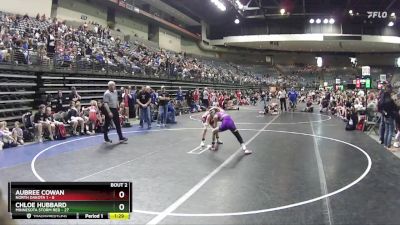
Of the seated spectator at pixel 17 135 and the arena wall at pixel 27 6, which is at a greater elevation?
the arena wall at pixel 27 6

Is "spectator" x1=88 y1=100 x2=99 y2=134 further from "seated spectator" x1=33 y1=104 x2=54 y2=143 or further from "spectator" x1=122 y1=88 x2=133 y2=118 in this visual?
"spectator" x1=122 y1=88 x2=133 y2=118

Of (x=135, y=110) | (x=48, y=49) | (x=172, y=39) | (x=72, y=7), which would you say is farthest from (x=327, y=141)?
(x=172, y=39)

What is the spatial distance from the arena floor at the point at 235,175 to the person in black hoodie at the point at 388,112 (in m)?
0.52

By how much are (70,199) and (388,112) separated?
32.2ft

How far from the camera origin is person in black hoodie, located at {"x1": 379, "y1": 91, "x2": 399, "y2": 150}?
10.8 meters

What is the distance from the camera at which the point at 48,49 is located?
17.4m

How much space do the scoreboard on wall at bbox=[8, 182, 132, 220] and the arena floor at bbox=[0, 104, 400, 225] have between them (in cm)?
151

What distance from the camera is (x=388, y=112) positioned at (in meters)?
10.8

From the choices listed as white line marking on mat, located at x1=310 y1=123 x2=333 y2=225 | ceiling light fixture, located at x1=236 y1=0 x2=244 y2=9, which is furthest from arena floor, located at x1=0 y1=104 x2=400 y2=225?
ceiling light fixture, located at x1=236 y1=0 x2=244 y2=9

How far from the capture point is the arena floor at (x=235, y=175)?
528cm

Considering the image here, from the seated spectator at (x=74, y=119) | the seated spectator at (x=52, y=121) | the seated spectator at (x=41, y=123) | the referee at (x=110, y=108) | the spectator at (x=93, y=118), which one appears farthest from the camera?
the spectator at (x=93, y=118)

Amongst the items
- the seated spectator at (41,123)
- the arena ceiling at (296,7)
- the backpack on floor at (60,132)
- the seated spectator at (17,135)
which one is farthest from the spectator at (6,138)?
the arena ceiling at (296,7)

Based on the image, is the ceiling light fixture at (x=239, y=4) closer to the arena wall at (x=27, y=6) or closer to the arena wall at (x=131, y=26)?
the arena wall at (x=131, y=26)

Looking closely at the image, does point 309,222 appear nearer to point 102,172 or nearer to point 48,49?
point 102,172
